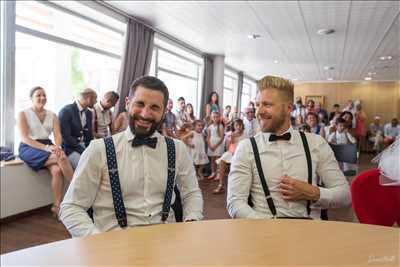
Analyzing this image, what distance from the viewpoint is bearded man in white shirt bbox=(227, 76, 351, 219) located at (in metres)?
1.62

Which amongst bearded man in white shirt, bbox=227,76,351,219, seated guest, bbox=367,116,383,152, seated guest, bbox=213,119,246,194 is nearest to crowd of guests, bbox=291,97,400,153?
seated guest, bbox=367,116,383,152

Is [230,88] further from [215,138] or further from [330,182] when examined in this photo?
[330,182]

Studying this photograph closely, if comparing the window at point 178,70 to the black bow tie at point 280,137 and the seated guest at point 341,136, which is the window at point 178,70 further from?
the black bow tie at point 280,137

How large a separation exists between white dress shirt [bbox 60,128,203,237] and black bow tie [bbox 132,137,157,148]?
0.02m

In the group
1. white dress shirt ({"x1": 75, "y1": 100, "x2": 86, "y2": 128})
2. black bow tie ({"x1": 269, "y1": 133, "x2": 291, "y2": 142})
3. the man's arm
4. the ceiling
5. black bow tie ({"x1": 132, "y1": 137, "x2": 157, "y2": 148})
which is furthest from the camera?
the ceiling

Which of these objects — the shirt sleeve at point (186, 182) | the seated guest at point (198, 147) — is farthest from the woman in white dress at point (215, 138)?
the shirt sleeve at point (186, 182)

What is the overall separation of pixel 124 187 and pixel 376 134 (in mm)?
13524

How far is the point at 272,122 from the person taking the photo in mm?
1764

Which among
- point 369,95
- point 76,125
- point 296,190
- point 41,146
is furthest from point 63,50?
point 369,95

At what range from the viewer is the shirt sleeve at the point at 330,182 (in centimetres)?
166

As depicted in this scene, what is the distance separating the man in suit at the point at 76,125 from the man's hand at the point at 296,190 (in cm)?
298

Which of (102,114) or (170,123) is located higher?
(102,114)

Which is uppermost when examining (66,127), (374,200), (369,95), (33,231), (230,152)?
(369,95)
